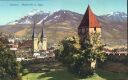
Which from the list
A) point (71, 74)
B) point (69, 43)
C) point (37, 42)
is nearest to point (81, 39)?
point (69, 43)

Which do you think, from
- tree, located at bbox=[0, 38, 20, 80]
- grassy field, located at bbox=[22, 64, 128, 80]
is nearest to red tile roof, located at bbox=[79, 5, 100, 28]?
grassy field, located at bbox=[22, 64, 128, 80]

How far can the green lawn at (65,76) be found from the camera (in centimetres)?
6481

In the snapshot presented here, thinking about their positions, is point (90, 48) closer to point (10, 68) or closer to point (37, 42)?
point (10, 68)

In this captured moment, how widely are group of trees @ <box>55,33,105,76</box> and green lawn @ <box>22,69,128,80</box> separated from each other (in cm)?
124

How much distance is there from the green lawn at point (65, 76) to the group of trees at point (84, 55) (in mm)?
1242

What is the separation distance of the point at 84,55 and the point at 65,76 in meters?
4.98

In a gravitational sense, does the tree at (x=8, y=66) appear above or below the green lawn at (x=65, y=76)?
above

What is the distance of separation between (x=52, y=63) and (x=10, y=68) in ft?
38.1

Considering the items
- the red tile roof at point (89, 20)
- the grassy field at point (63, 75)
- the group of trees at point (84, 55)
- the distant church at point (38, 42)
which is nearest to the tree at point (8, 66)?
the grassy field at point (63, 75)

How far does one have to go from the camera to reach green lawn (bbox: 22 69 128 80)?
6481 cm

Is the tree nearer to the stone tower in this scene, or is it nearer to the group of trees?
the group of trees

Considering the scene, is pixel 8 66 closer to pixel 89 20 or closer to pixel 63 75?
pixel 63 75

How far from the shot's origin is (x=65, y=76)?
6762 cm

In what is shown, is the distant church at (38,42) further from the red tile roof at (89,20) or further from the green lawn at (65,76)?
the green lawn at (65,76)
